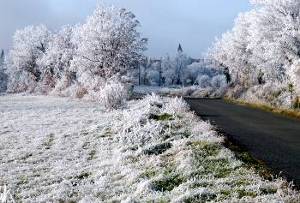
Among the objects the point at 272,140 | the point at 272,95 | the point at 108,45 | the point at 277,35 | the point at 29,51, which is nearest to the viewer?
the point at 272,140

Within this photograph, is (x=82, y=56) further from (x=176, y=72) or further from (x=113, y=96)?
(x=176, y=72)

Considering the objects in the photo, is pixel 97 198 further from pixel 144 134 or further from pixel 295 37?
pixel 295 37

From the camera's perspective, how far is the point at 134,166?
16.4m

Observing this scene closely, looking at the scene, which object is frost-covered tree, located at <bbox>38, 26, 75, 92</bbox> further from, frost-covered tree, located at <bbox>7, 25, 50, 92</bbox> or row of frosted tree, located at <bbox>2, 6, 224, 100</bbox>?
frost-covered tree, located at <bbox>7, 25, 50, 92</bbox>

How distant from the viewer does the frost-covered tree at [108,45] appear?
172 ft

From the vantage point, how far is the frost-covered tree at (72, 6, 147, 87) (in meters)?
52.5

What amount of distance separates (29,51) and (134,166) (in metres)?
81.0

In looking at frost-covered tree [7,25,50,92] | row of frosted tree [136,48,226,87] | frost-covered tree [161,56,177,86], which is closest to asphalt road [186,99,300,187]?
frost-covered tree [7,25,50,92]

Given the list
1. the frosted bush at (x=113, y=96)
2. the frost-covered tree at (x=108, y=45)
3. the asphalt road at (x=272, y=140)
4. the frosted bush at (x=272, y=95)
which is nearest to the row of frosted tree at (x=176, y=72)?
the frost-covered tree at (x=108, y=45)

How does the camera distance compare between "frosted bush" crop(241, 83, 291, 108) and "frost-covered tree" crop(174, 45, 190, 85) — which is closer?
"frosted bush" crop(241, 83, 291, 108)

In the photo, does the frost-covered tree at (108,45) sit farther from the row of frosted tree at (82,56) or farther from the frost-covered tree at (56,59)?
the frost-covered tree at (56,59)

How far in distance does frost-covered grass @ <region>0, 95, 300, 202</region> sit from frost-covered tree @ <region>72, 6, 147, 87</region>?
2540 cm

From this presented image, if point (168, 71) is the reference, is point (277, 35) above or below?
above

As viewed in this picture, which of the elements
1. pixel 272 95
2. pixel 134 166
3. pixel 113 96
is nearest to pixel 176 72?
pixel 272 95
